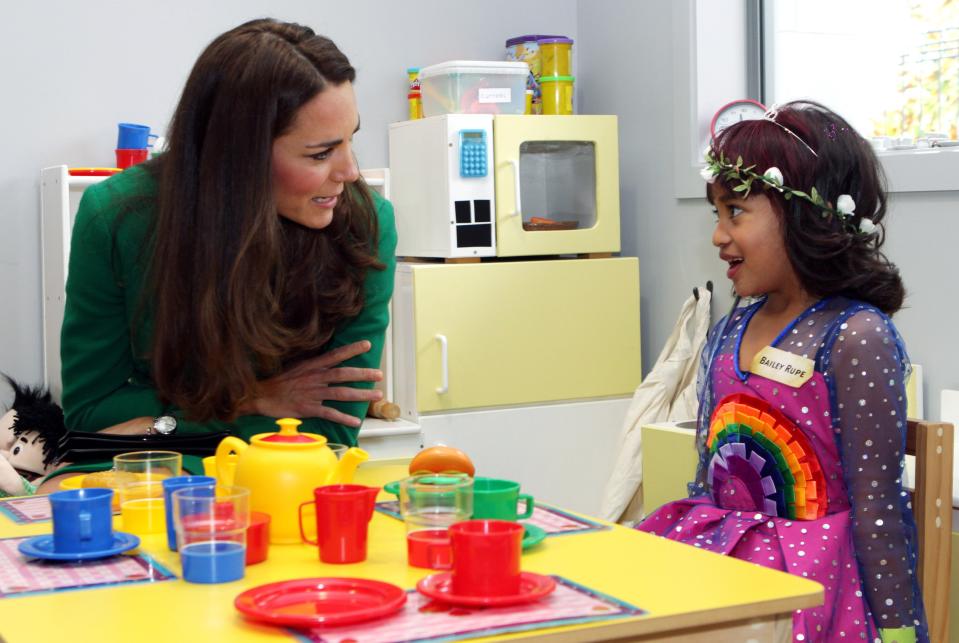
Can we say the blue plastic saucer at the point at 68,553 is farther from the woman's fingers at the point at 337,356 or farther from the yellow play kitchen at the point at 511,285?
the yellow play kitchen at the point at 511,285

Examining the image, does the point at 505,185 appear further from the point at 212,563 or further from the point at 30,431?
the point at 212,563

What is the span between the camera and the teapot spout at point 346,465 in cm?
144

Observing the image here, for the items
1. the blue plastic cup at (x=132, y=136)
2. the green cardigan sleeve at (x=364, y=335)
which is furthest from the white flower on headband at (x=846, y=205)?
the blue plastic cup at (x=132, y=136)

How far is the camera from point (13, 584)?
1232mm

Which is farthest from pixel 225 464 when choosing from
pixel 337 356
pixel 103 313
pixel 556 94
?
pixel 556 94

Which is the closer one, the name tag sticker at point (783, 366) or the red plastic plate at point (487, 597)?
the red plastic plate at point (487, 597)

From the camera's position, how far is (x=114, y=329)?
2023 millimetres

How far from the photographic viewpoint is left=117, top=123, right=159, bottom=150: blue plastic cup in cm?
345

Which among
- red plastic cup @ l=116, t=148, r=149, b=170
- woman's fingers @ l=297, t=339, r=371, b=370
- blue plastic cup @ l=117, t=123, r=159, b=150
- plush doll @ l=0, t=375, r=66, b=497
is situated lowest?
plush doll @ l=0, t=375, r=66, b=497

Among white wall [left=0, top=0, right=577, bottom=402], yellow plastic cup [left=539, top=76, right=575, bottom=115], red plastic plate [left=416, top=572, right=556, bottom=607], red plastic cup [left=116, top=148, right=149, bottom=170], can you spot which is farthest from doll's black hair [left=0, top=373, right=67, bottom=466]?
red plastic plate [left=416, top=572, right=556, bottom=607]

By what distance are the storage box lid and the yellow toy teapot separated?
94.6 inches

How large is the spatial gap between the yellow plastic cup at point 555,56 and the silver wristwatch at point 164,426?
A: 232 cm

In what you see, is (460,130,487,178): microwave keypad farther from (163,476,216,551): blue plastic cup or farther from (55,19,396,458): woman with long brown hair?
(163,476,216,551): blue plastic cup

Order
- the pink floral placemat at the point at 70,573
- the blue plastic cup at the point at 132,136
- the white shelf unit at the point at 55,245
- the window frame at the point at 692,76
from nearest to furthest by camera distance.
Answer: the pink floral placemat at the point at 70,573 → the white shelf unit at the point at 55,245 → the blue plastic cup at the point at 132,136 → the window frame at the point at 692,76
